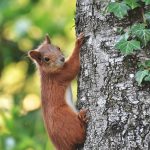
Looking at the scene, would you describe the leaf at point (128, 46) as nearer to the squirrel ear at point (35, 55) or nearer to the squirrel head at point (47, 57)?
the squirrel head at point (47, 57)

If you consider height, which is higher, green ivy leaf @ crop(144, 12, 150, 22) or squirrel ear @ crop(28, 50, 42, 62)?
green ivy leaf @ crop(144, 12, 150, 22)

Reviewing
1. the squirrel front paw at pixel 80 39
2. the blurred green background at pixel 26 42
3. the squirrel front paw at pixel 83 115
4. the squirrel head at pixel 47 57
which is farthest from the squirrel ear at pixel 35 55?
the blurred green background at pixel 26 42

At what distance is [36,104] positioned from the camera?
23.8 feet

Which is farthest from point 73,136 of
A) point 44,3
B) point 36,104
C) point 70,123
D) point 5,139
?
point 44,3

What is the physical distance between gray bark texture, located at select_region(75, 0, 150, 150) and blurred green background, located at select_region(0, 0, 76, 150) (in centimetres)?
273

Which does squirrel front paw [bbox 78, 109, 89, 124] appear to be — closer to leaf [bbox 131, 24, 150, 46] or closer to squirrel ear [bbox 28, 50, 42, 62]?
leaf [bbox 131, 24, 150, 46]

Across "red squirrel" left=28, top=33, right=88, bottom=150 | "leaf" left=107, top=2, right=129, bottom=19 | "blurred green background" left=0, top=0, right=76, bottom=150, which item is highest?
"leaf" left=107, top=2, right=129, bottom=19

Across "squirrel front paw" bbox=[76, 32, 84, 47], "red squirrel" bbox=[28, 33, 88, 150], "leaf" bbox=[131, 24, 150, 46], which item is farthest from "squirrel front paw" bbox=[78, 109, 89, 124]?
"leaf" bbox=[131, 24, 150, 46]

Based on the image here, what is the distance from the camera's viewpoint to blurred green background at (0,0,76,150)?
6531 millimetres

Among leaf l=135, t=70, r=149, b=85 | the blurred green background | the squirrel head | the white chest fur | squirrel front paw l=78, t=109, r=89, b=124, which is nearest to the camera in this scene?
leaf l=135, t=70, r=149, b=85

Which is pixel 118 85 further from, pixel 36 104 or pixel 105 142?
pixel 36 104

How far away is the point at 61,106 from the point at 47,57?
61 cm

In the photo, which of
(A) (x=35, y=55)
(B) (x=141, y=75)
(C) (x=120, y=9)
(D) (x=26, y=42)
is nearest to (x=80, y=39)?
(C) (x=120, y=9)

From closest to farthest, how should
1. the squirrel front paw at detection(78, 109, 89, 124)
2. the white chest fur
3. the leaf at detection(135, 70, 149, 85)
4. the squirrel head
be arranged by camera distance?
the leaf at detection(135, 70, 149, 85) < the squirrel front paw at detection(78, 109, 89, 124) < the white chest fur < the squirrel head
